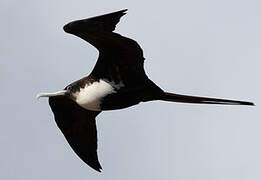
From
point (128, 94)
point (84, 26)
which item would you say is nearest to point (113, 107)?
point (128, 94)

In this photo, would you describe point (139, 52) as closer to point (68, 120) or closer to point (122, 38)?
point (122, 38)

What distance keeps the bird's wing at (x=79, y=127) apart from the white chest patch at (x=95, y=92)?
0.70m

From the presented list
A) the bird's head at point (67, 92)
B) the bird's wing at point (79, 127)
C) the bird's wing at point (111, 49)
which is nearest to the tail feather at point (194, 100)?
the bird's wing at point (111, 49)

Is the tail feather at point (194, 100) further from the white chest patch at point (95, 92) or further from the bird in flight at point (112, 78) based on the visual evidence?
the white chest patch at point (95, 92)

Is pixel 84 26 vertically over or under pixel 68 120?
over

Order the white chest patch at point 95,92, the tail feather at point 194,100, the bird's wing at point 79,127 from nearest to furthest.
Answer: the tail feather at point 194,100, the white chest patch at point 95,92, the bird's wing at point 79,127

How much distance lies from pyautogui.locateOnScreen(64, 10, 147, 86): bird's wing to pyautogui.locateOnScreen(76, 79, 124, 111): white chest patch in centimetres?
6

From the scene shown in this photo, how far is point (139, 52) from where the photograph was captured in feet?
28.5

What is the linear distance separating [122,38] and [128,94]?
1.76ft

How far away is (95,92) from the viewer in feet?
29.6

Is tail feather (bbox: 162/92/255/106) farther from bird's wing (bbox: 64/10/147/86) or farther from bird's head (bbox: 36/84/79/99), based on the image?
bird's head (bbox: 36/84/79/99)

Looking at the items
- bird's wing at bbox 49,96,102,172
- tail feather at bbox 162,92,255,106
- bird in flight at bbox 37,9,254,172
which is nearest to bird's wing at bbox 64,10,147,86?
bird in flight at bbox 37,9,254,172

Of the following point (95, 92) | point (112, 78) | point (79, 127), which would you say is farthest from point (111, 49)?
point (79, 127)

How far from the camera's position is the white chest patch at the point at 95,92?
8.97 m
